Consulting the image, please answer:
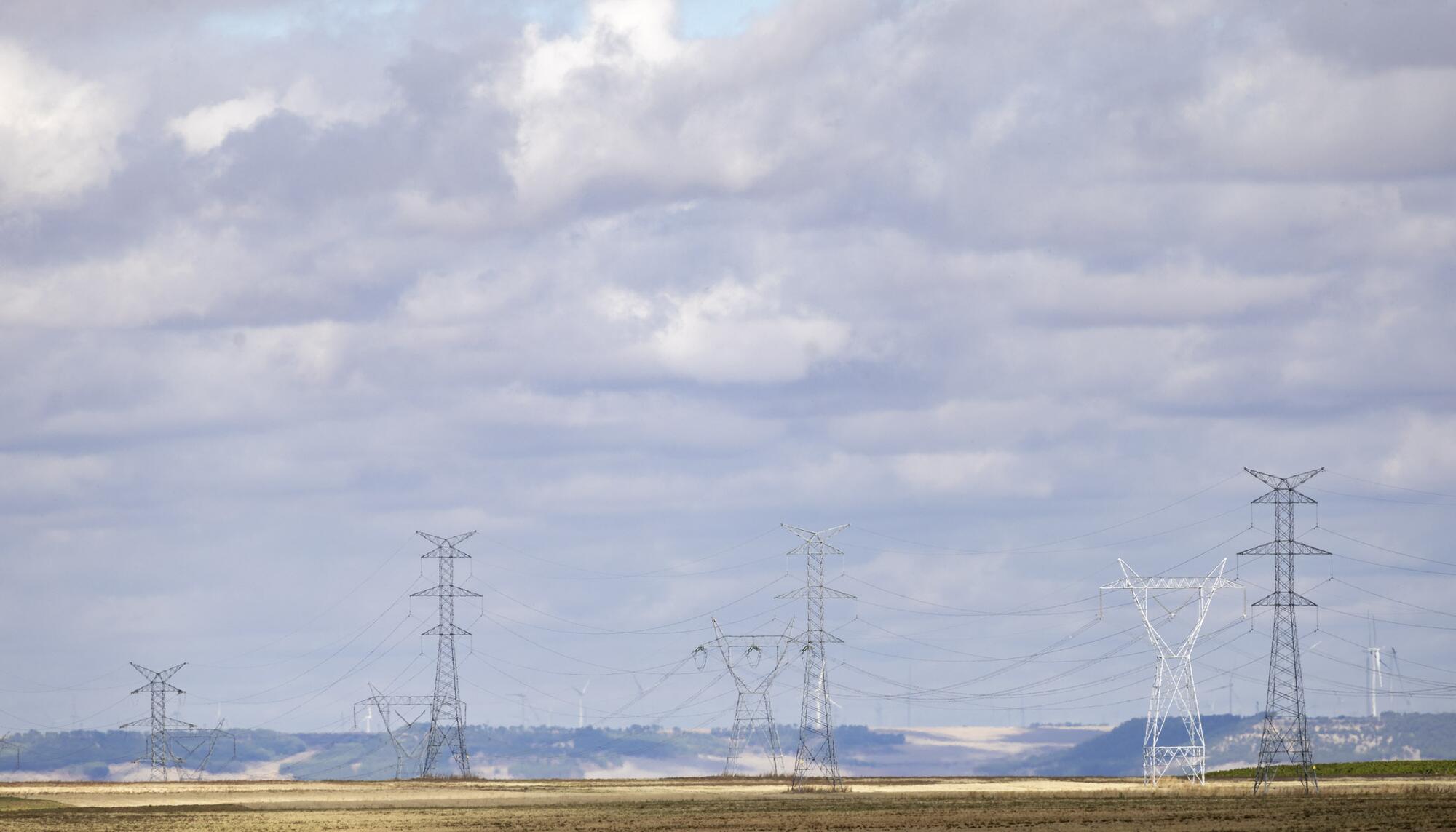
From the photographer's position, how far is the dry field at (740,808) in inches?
4587

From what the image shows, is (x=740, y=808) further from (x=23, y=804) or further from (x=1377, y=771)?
(x=1377, y=771)

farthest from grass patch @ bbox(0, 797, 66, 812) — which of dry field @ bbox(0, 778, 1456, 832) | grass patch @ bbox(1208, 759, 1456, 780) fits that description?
grass patch @ bbox(1208, 759, 1456, 780)

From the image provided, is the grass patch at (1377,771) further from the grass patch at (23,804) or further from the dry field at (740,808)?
the grass patch at (23,804)

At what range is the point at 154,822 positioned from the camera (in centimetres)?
12731

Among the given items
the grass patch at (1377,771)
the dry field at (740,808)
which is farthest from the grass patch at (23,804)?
the grass patch at (1377,771)

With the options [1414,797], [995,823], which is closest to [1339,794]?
[1414,797]

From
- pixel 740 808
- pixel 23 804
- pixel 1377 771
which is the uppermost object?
pixel 740 808

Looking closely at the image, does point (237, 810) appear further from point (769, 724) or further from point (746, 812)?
point (769, 724)

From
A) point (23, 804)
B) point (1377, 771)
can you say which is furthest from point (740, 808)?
point (1377, 771)

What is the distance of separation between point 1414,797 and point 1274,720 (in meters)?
22.3

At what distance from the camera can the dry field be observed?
116500mm

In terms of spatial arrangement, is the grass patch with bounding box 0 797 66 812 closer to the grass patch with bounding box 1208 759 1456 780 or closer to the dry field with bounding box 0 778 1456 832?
the dry field with bounding box 0 778 1456 832

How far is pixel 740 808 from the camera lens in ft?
464

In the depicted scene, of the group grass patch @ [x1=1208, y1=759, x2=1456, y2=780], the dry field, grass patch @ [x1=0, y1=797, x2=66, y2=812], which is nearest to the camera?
the dry field
